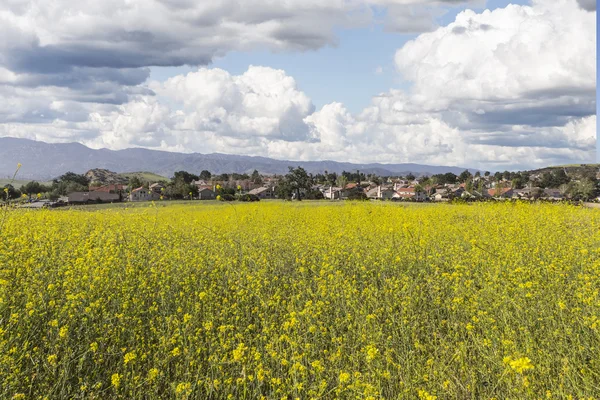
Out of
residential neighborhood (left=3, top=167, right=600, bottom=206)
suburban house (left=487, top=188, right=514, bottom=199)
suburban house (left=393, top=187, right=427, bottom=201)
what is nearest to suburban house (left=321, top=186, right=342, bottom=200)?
residential neighborhood (left=3, top=167, right=600, bottom=206)

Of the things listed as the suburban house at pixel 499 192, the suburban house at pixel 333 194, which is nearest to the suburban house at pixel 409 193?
the suburban house at pixel 333 194

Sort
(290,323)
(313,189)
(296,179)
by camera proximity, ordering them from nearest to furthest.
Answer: (290,323) → (296,179) → (313,189)

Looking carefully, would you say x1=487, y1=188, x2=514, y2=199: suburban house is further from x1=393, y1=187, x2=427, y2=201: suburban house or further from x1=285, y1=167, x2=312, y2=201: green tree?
x1=285, y1=167, x2=312, y2=201: green tree

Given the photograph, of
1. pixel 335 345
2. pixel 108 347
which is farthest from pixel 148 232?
pixel 335 345

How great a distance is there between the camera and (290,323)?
524cm

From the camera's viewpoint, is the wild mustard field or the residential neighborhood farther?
the residential neighborhood

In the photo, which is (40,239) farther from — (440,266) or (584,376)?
(584,376)

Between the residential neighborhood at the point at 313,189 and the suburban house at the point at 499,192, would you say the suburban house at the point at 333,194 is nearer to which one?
the residential neighborhood at the point at 313,189

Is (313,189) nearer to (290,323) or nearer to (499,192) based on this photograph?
(499,192)

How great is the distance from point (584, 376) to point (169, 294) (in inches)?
225

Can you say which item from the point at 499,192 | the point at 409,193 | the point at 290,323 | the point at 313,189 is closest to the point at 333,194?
the point at 313,189

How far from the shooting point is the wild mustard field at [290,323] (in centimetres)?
469

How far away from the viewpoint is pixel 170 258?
340 inches

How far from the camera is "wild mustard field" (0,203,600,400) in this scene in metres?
4.69
